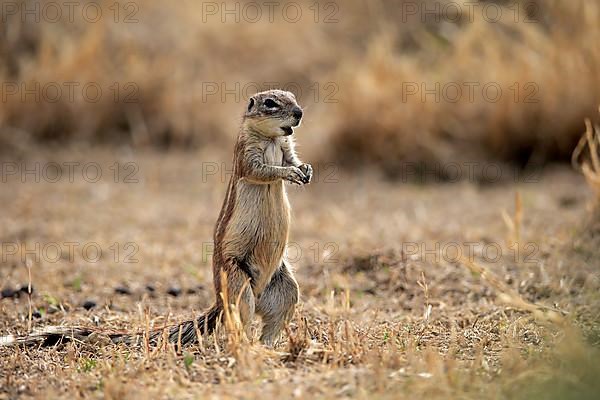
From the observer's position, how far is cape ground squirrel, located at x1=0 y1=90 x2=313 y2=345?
4.58 m

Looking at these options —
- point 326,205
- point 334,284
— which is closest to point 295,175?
point 334,284

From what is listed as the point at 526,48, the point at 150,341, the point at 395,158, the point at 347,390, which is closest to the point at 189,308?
the point at 150,341

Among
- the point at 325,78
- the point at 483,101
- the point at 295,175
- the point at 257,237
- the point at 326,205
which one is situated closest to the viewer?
the point at 295,175

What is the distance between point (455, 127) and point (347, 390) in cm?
615

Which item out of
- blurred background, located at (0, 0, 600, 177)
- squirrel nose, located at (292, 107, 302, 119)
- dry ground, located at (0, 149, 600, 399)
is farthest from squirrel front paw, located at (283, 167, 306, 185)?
blurred background, located at (0, 0, 600, 177)

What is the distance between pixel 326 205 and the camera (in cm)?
873

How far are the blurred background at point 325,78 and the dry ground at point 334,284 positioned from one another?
0.40 meters

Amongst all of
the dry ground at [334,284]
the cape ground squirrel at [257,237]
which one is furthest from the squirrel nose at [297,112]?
the dry ground at [334,284]

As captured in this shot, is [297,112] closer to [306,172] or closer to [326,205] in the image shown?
[306,172]

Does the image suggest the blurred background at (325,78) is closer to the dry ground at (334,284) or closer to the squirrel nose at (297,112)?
the dry ground at (334,284)

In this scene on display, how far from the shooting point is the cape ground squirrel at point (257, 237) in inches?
180

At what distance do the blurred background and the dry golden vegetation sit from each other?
3 cm

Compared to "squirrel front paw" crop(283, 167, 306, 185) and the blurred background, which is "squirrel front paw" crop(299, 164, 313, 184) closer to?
"squirrel front paw" crop(283, 167, 306, 185)

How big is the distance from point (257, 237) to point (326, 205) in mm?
4121
